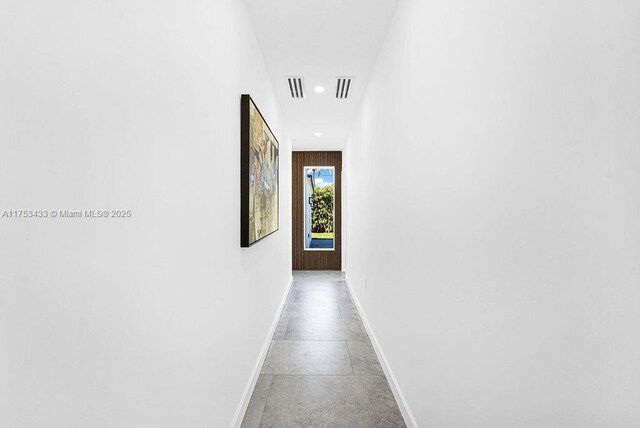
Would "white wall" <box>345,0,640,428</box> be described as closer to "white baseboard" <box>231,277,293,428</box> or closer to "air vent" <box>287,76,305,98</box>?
"white baseboard" <box>231,277,293,428</box>

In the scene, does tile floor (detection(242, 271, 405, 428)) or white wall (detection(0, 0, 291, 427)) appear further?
tile floor (detection(242, 271, 405, 428))

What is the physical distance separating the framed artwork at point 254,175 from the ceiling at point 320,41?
2.12 feet

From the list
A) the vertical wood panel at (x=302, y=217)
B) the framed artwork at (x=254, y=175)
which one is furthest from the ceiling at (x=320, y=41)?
the vertical wood panel at (x=302, y=217)

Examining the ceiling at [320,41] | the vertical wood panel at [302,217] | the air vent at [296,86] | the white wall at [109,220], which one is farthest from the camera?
the vertical wood panel at [302,217]

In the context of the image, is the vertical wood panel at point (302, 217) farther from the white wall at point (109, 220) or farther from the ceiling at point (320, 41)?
the white wall at point (109, 220)

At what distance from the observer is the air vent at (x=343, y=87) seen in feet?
11.2

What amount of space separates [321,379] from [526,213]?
208 cm

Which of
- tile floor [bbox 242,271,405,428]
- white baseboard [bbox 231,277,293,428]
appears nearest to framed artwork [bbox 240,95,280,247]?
white baseboard [bbox 231,277,293,428]

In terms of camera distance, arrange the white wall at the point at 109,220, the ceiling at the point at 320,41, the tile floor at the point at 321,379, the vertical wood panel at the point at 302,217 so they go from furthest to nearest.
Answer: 1. the vertical wood panel at the point at 302,217
2. the ceiling at the point at 320,41
3. the tile floor at the point at 321,379
4. the white wall at the point at 109,220

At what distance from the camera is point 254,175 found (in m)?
2.31

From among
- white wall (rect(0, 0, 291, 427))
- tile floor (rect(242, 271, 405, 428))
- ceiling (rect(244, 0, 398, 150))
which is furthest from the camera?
ceiling (rect(244, 0, 398, 150))

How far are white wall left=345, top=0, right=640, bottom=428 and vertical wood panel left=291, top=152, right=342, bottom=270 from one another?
516cm

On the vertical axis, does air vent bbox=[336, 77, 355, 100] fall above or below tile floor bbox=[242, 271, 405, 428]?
above

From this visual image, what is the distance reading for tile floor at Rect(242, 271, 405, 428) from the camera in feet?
6.75
